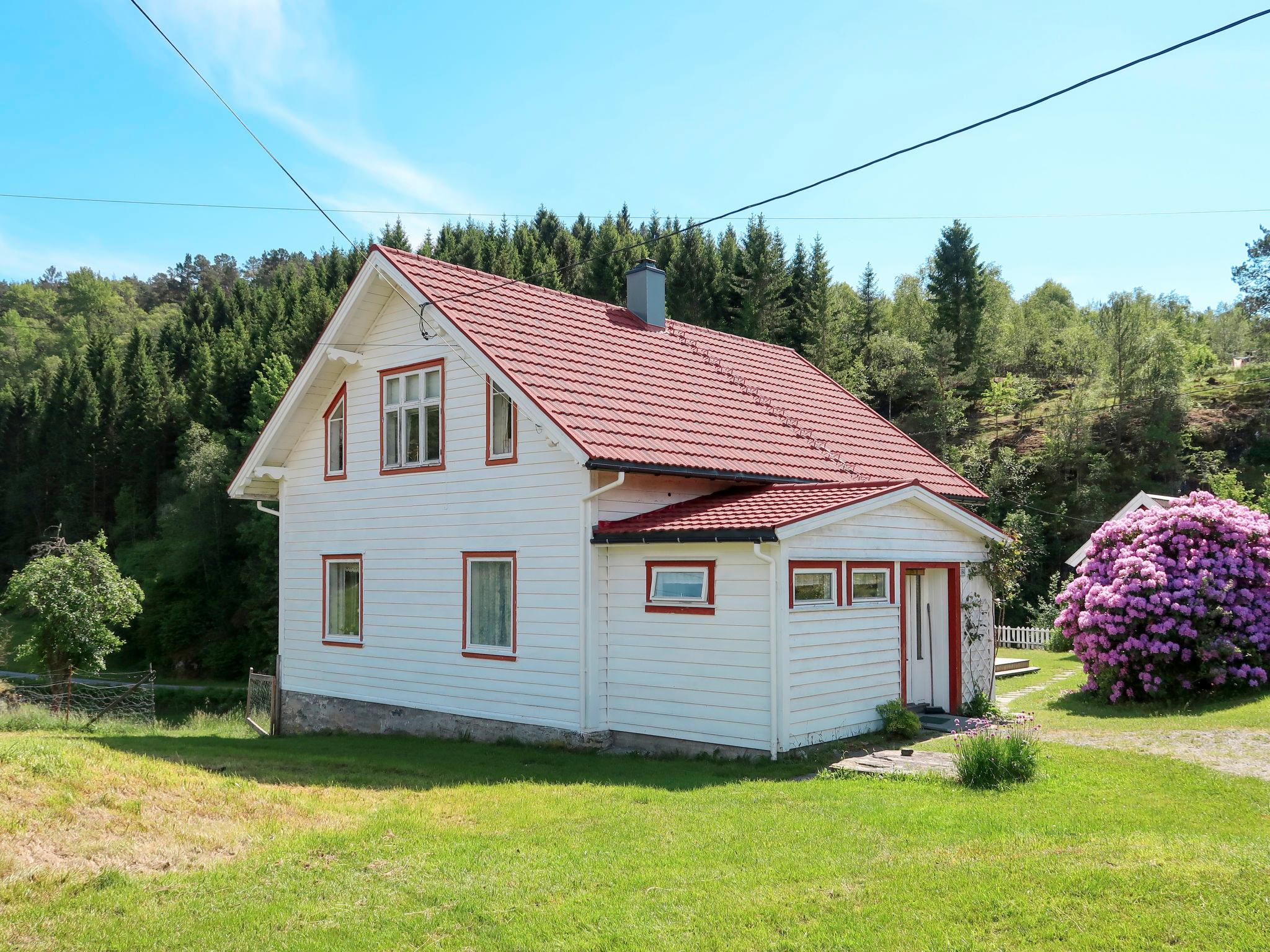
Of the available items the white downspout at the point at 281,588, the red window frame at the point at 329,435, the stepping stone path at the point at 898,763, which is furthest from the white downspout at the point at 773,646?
the white downspout at the point at 281,588

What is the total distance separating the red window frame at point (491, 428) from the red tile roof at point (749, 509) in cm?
214

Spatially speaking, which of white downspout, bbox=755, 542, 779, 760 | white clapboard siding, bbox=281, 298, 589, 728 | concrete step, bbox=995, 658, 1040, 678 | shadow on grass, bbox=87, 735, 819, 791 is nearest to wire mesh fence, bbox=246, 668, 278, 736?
white clapboard siding, bbox=281, 298, 589, 728

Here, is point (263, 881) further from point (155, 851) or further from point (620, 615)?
point (620, 615)

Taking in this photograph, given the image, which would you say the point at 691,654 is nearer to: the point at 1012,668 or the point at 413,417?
the point at 413,417

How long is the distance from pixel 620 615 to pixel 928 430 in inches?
1624

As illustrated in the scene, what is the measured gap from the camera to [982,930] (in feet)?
19.6

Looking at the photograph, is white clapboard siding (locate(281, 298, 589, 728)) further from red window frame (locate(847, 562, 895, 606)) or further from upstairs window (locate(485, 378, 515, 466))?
red window frame (locate(847, 562, 895, 606))

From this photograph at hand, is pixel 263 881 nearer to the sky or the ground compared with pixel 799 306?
nearer to the ground

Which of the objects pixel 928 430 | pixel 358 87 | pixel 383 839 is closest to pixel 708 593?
pixel 383 839

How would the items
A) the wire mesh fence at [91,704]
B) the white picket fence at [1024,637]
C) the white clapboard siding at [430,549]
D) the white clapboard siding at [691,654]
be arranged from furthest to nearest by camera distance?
the white picket fence at [1024,637]
the wire mesh fence at [91,704]
the white clapboard siding at [430,549]
the white clapboard siding at [691,654]

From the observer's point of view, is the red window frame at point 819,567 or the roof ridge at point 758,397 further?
the roof ridge at point 758,397

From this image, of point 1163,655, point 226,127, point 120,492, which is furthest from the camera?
point 120,492

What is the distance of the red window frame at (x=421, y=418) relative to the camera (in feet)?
53.5

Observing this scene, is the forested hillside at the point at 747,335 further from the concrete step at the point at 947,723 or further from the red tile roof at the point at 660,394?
the concrete step at the point at 947,723
